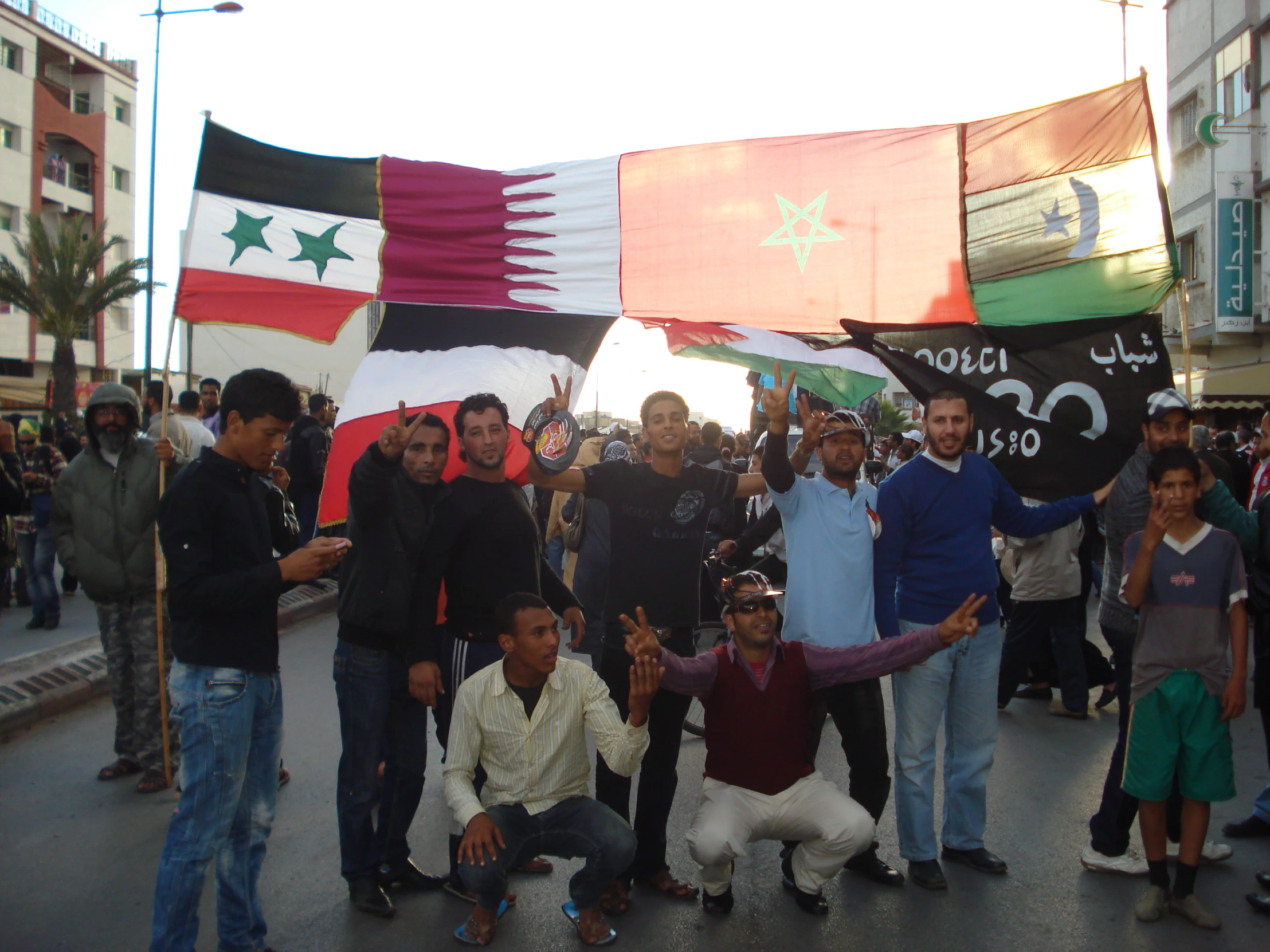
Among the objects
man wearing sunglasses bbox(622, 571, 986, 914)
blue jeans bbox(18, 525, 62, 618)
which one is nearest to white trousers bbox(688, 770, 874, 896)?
man wearing sunglasses bbox(622, 571, 986, 914)

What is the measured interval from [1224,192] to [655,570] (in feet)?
76.6

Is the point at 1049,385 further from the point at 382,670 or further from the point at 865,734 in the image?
the point at 382,670

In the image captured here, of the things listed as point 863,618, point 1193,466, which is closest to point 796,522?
point 863,618

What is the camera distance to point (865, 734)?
13.3 feet

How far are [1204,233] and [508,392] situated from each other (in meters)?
23.8

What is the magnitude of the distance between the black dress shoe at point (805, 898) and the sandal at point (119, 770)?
11.2 ft

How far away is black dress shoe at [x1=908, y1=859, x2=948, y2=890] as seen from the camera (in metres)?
3.93

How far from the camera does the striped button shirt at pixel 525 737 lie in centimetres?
361

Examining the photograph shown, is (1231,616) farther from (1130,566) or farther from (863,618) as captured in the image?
(863,618)

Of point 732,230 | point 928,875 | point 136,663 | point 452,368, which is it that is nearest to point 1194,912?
point 928,875

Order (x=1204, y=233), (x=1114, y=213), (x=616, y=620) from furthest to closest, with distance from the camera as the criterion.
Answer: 1. (x=1204, y=233)
2. (x=1114, y=213)
3. (x=616, y=620)

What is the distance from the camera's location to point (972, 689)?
13.7 feet

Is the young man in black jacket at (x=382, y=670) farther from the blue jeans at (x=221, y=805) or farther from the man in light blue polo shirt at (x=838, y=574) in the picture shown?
the man in light blue polo shirt at (x=838, y=574)

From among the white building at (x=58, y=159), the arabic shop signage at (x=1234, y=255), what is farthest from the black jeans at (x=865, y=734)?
the white building at (x=58, y=159)
